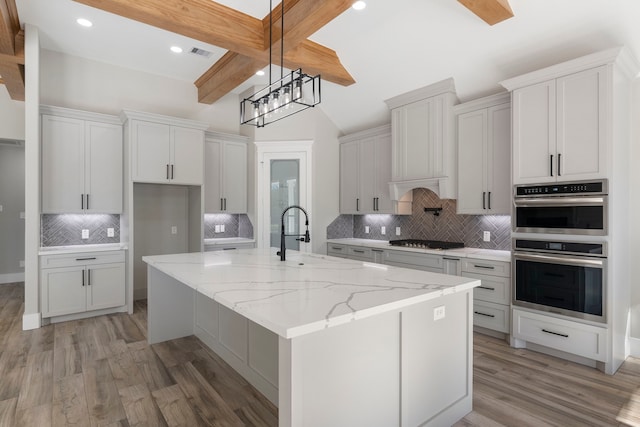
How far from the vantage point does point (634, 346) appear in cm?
314

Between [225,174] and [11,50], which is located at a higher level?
[11,50]

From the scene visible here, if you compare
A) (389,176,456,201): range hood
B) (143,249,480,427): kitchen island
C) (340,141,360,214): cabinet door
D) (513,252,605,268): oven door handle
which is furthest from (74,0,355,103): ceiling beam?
(513,252,605,268): oven door handle

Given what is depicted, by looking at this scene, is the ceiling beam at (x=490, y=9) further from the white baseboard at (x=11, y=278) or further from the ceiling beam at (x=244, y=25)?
the white baseboard at (x=11, y=278)

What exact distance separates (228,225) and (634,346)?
5155mm

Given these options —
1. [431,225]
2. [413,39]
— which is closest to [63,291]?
[431,225]

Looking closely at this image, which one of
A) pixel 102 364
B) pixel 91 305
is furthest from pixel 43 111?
pixel 102 364

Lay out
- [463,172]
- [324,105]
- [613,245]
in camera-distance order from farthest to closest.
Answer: [324,105]
[463,172]
[613,245]

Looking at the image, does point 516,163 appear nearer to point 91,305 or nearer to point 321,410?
point 321,410

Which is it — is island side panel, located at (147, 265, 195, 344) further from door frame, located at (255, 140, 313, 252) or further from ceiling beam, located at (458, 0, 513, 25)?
ceiling beam, located at (458, 0, 513, 25)

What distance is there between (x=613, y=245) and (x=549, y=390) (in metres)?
1.26

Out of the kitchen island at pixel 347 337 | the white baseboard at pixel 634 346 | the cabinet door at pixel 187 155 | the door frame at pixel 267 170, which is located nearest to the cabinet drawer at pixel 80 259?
the cabinet door at pixel 187 155

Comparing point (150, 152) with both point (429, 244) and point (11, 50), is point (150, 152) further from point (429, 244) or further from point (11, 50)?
point (429, 244)

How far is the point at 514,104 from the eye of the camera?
335 centimetres

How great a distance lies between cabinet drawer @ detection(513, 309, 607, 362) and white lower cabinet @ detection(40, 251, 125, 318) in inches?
179
